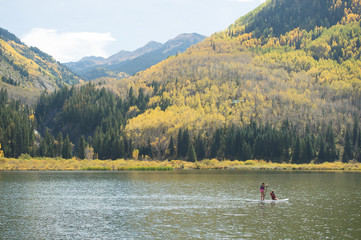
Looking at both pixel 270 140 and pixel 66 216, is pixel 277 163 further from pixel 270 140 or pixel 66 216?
pixel 66 216

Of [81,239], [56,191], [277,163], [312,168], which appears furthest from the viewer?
[277,163]

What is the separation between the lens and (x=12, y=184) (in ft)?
303

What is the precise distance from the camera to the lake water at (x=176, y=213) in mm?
44438

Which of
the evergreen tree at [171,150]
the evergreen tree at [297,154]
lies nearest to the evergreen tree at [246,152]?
the evergreen tree at [297,154]

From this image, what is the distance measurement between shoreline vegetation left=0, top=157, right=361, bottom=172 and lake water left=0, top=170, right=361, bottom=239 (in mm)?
71058

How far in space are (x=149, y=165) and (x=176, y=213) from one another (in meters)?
115

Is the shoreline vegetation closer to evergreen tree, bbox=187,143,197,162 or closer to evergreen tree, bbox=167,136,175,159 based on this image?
evergreen tree, bbox=187,143,197,162

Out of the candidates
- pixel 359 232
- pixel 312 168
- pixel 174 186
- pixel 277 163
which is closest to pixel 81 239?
pixel 359 232

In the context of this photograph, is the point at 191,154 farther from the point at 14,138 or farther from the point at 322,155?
the point at 14,138

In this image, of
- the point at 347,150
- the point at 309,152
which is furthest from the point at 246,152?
the point at 347,150

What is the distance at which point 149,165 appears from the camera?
6727 inches

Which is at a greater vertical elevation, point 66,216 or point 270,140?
point 270,140

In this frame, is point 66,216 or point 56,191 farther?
point 56,191

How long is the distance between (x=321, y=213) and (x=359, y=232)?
38.9 ft
